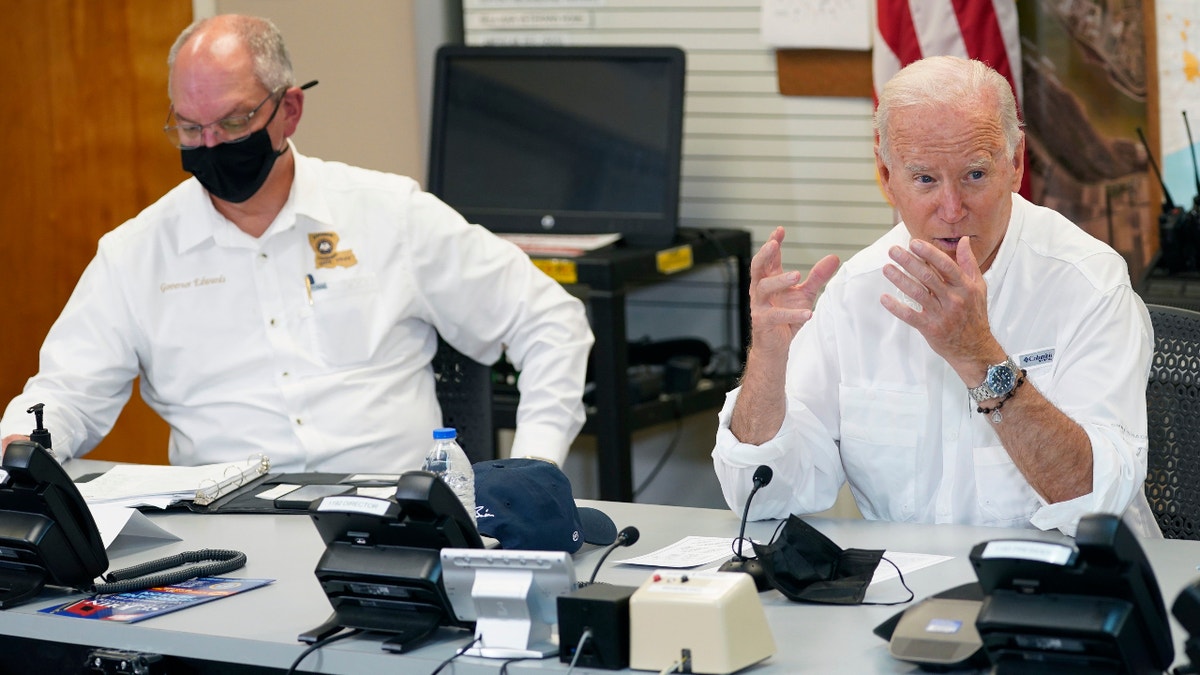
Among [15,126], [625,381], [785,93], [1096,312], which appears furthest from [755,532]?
[15,126]

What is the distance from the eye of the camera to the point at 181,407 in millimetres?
3227

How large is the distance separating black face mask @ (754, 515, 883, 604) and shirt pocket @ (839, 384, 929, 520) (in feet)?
1.38

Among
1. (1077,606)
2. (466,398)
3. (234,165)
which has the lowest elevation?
(466,398)

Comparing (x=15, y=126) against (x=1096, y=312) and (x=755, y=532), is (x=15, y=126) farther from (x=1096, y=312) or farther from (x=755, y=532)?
(x=1096, y=312)

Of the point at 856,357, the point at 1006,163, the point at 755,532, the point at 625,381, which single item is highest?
the point at 1006,163

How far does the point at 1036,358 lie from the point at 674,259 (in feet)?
→ 6.74

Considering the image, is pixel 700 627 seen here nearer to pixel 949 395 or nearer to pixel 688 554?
pixel 688 554

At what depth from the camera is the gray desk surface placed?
1.79m

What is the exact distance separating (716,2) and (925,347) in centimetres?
239

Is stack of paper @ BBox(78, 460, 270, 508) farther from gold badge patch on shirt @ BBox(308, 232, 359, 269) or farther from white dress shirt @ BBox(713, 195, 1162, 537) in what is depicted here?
white dress shirt @ BBox(713, 195, 1162, 537)

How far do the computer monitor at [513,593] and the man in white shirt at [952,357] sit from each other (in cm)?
64

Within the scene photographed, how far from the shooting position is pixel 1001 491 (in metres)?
2.36

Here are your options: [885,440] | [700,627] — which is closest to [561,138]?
[885,440]

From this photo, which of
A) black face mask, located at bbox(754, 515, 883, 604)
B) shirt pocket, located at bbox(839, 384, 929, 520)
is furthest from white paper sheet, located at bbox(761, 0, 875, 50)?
black face mask, located at bbox(754, 515, 883, 604)
